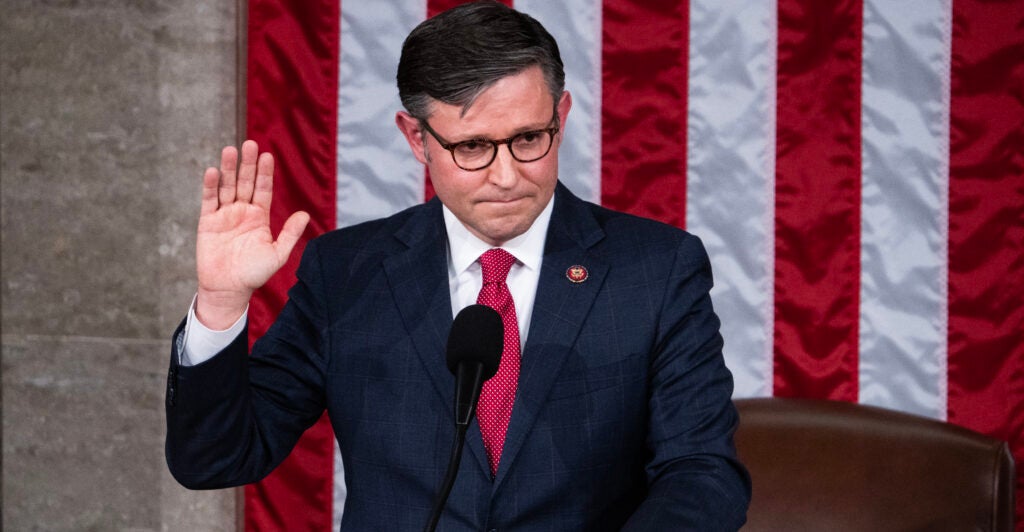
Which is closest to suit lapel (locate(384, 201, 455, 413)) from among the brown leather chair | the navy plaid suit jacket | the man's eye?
the navy plaid suit jacket

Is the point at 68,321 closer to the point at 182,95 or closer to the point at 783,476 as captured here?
the point at 182,95

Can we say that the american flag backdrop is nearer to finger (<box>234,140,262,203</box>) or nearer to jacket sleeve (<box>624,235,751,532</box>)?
jacket sleeve (<box>624,235,751,532</box>)

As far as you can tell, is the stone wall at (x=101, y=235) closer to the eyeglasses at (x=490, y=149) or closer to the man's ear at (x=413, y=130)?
the man's ear at (x=413, y=130)

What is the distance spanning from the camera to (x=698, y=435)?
1.34m

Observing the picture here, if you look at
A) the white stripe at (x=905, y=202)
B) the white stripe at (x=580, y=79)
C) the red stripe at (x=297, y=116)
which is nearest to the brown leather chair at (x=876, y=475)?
the white stripe at (x=905, y=202)

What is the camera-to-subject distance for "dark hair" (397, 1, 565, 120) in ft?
4.31

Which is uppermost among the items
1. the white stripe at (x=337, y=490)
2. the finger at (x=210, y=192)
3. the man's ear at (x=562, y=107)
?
the man's ear at (x=562, y=107)

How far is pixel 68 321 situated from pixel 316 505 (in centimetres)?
84

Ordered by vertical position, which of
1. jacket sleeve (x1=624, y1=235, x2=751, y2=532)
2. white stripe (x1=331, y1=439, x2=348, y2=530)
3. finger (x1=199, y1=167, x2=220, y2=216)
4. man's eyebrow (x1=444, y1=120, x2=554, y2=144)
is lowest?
white stripe (x1=331, y1=439, x2=348, y2=530)

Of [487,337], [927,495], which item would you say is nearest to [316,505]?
[927,495]

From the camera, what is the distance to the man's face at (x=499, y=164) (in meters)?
1.32

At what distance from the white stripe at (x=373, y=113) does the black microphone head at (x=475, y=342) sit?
4.91 ft

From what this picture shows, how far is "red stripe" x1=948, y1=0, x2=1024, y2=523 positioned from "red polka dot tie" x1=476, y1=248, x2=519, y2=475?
4.43 ft

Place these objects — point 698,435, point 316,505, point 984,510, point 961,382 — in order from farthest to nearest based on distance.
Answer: point 316,505 → point 961,382 → point 984,510 → point 698,435
